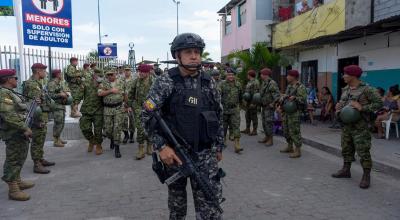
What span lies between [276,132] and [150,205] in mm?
6388

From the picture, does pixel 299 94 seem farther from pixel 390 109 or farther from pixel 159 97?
pixel 159 97

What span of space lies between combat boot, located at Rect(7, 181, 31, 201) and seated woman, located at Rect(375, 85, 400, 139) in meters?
7.72

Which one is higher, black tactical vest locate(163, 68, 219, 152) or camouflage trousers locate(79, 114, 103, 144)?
black tactical vest locate(163, 68, 219, 152)

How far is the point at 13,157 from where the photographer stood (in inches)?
200

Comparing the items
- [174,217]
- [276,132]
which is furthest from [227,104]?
[174,217]

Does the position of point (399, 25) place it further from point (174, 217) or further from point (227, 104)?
point (174, 217)

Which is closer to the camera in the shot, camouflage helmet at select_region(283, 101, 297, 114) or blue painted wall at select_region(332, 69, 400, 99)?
camouflage helmet at select_region(283, 101, 297, 114)

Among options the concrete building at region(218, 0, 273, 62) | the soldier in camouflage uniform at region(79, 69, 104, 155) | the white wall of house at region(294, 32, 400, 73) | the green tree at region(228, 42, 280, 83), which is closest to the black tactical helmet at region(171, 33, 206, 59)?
the soldier in camouflage uniform at region(79, 69, 104, 155)

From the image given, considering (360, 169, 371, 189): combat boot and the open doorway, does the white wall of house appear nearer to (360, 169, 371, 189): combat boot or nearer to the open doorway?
the open doorway

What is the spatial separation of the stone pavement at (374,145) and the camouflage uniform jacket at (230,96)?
6.97 feet

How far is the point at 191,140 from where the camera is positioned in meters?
3.07

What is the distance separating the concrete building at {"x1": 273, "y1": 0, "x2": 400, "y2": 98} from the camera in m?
10.2

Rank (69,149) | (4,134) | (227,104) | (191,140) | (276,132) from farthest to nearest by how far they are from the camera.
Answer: (276,132) → (69,149) → (227,104) → (4,134) → (191,140)

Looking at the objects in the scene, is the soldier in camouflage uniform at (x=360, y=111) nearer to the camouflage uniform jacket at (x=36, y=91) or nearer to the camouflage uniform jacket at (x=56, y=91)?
the camouflage uniform jacket at (x=36, y=91)
